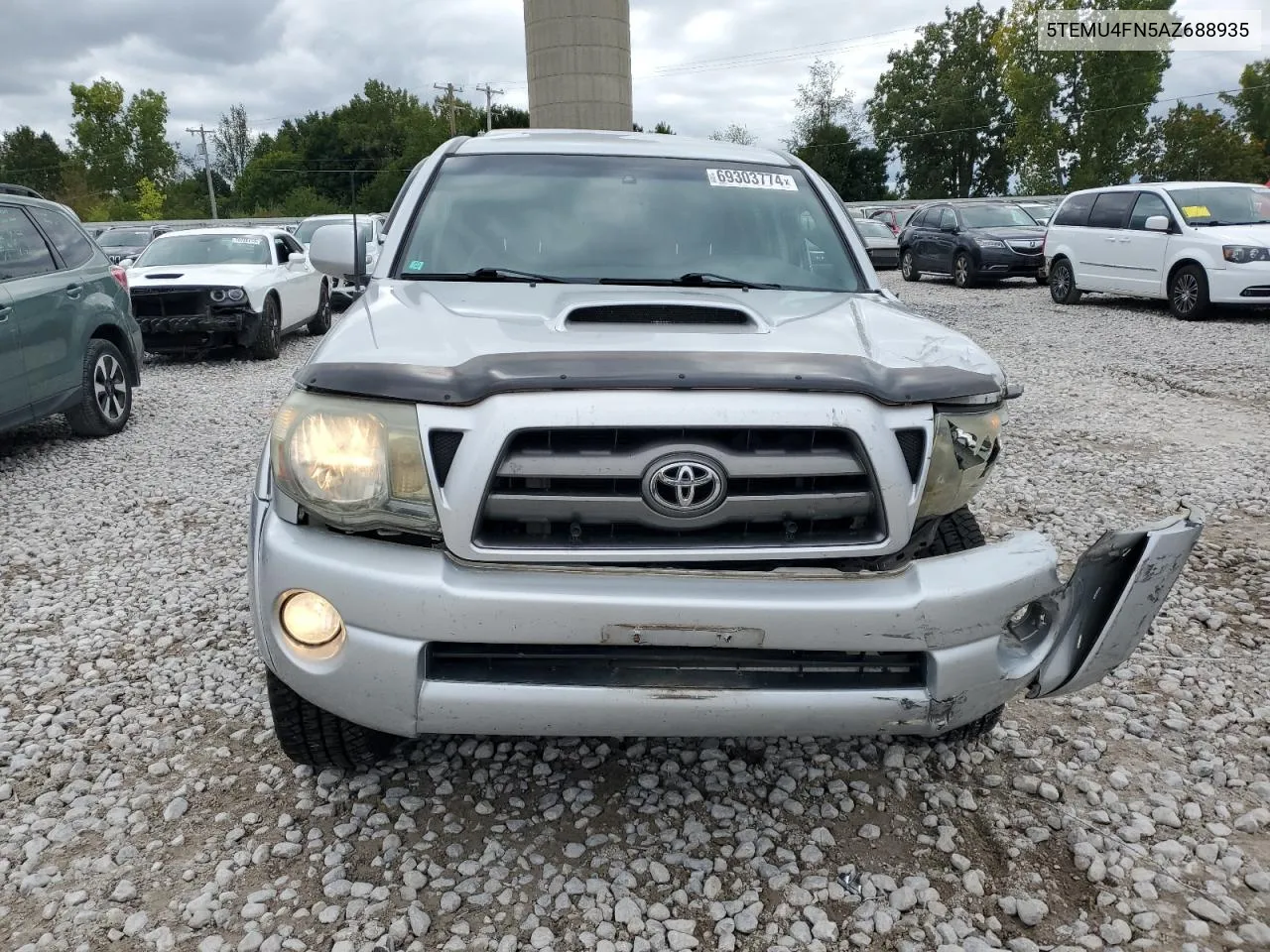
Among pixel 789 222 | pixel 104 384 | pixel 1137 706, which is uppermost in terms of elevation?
pixel 789 222

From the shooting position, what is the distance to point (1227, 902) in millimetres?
2289

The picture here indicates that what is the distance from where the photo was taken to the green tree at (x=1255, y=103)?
6234cm

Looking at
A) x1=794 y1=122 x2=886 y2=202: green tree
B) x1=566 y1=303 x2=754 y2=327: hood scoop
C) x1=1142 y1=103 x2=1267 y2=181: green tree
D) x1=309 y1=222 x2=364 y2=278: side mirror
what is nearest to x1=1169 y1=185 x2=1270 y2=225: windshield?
x1=309 y1=222 x2=364 y2=278: side mirror

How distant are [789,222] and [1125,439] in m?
4.39

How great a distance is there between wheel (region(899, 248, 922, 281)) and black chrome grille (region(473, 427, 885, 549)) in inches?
720

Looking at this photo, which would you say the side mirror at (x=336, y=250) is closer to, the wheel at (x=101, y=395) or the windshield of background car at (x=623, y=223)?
the windshield of background car at (x=623, y=223)

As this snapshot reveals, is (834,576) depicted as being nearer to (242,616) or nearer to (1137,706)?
(1137,706)

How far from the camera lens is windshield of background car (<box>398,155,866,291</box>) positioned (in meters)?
3.28

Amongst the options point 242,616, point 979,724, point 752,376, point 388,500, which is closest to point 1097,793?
point 979,724

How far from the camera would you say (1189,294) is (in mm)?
12320

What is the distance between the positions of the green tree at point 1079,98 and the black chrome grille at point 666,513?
2209 inches

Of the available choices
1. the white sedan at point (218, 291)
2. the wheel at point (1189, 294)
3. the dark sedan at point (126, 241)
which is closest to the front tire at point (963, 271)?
the wheel at point (1189, 294)

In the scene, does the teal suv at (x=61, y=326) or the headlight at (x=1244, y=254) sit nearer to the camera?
the teal suv at (x=61, y=326)

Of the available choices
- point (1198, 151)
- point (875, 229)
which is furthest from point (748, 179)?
point (1198, 151)
